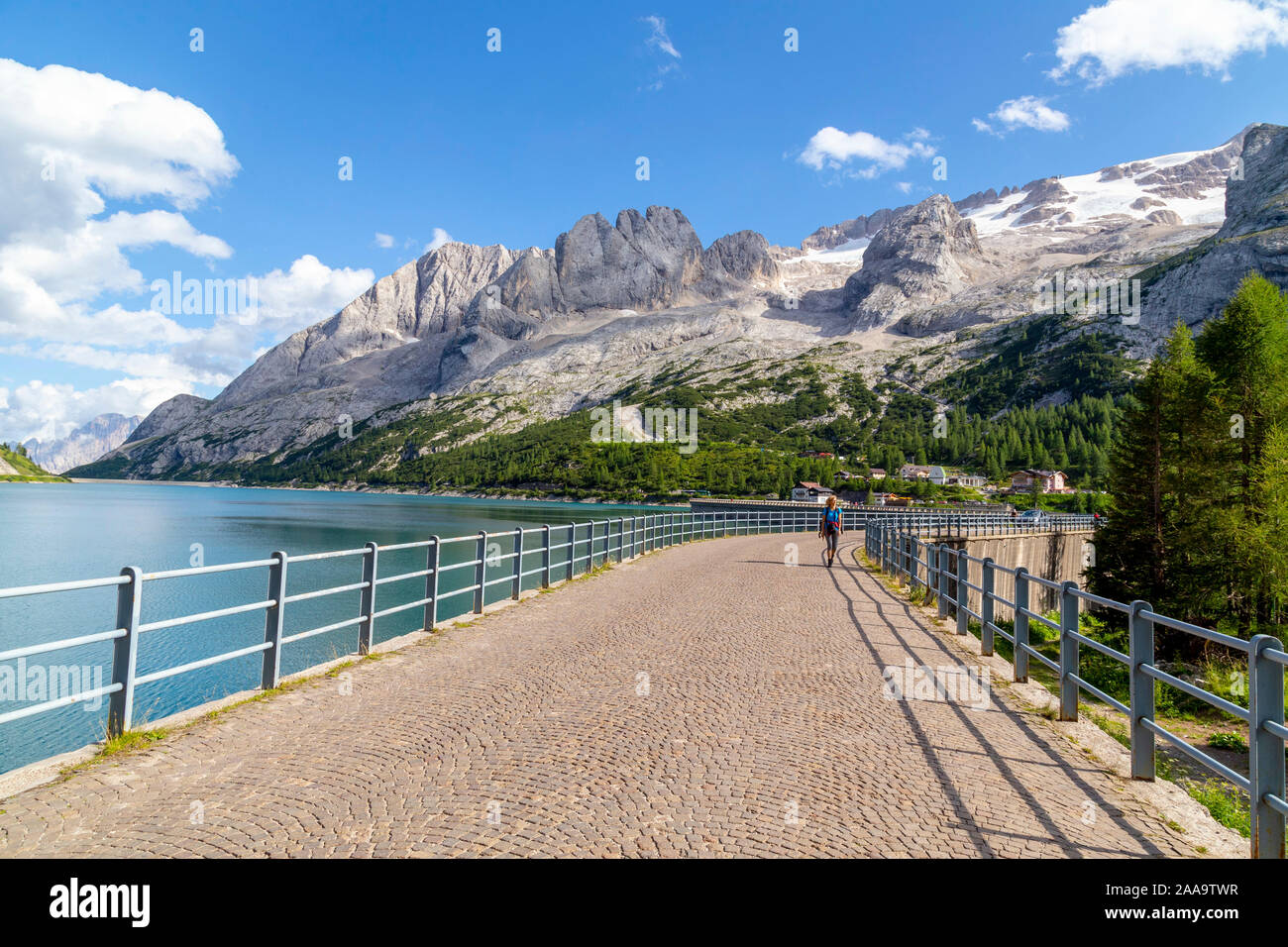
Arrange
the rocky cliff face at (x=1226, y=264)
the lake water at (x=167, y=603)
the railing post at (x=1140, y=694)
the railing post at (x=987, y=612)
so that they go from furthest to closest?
the rocky cliff face at (x=1226, y=264) < the lake water at (x=167, y=603) < the railing post at (x=987, y=612) < the railing post at (x=1140, y=694)

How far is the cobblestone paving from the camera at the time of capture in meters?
4.23

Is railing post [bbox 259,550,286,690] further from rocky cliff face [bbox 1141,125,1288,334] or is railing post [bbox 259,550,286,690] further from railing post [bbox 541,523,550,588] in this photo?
rocky cliff face [bbox 1141,125,1288,334]

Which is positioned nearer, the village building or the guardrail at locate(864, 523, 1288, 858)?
the guardrail at locate(864, 523, 1288, 858)

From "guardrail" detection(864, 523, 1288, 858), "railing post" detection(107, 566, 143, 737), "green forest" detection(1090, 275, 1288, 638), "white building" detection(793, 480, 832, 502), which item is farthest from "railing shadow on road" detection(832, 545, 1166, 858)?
"white building" detection(793, 480, 832, 502)

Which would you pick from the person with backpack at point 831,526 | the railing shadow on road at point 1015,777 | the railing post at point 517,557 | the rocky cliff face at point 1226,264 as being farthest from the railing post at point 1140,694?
the rocky cliff face at point 1226,264

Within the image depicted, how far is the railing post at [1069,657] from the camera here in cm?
725

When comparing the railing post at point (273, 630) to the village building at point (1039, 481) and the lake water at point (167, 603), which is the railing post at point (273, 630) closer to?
the lake water at point (167, 603)

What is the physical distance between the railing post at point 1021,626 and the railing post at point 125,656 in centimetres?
867

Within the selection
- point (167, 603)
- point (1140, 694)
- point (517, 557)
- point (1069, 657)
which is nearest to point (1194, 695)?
point (1140, 694)

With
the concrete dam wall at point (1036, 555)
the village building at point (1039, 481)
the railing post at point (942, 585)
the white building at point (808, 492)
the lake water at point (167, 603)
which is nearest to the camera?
the railing post at point (942, 585)

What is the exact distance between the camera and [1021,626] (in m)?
8.73

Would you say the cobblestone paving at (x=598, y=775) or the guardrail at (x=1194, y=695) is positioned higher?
the guardrail at (x=1194, y=695)

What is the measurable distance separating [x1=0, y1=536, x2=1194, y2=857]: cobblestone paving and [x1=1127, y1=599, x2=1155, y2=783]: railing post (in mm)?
361
